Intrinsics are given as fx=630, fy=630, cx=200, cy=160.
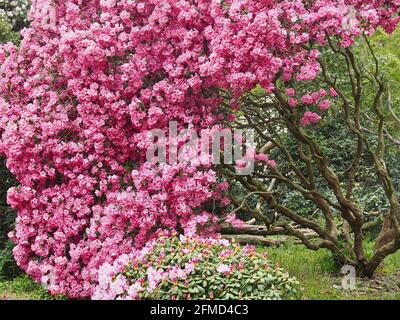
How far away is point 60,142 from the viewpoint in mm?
6609

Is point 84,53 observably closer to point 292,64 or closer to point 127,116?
point 127,116

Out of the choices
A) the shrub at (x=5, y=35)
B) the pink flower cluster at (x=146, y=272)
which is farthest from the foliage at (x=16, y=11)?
the pink flower cluster at (x=146, y=272)

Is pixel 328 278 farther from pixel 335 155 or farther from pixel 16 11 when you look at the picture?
pixel 16 11

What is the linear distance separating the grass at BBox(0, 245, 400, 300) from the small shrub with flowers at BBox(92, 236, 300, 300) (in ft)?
4.75

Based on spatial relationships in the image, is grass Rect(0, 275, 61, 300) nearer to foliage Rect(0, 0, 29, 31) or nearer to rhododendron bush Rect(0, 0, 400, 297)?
rhododendron bush Rect(0, 0, 400, 297)

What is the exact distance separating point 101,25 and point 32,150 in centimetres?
150

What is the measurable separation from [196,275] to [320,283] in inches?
98.0

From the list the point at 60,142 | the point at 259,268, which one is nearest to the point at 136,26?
the point at 60,142

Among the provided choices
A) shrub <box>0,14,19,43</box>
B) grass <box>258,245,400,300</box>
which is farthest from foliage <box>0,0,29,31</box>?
grass <box>258,245,400,300</box>

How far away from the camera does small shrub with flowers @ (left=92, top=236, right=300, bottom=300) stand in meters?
4.93

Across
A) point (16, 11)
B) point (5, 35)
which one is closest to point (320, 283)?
point (5, 35)

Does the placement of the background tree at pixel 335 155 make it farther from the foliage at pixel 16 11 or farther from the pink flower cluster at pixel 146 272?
the foliage at pixel 16 11

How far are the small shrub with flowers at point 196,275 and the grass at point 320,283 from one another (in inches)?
57.0

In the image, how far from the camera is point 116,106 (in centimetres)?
637
